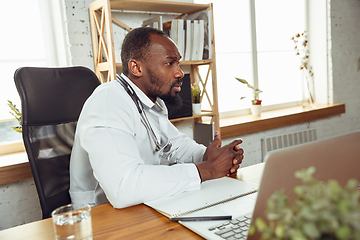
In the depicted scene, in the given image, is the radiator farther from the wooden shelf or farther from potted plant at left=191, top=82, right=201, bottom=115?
the wooden shelf

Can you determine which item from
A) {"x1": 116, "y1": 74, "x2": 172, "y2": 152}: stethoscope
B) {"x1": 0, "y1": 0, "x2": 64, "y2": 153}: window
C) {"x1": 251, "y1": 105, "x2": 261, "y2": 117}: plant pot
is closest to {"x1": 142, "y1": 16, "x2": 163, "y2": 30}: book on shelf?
{"x1": 0, "y1": 0, "x2": 64, "y2": 153}: window

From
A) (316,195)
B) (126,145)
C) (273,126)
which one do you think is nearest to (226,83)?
(273,126)

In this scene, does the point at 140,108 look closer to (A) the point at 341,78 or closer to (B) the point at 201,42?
(B) the point at 201,42

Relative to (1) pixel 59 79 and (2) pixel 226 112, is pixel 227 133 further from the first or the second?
(1) pixel 59 79

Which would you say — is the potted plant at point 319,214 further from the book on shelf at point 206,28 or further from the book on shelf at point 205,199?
the book on shelf at point 206,28

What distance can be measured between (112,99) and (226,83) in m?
2.10

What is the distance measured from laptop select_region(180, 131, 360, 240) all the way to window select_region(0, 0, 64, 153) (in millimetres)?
1865

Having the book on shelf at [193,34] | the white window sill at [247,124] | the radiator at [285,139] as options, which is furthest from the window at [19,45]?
the radiator at [285,139]

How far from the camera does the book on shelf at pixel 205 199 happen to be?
0.78 metres

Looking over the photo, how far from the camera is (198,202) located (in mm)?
840

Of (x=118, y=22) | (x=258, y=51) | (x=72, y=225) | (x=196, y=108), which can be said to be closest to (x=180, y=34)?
(x=118, y=22)

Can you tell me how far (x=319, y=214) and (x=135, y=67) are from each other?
1.14 metres

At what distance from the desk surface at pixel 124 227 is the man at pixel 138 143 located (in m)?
0.06

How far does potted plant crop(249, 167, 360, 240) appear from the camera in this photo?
238mm
